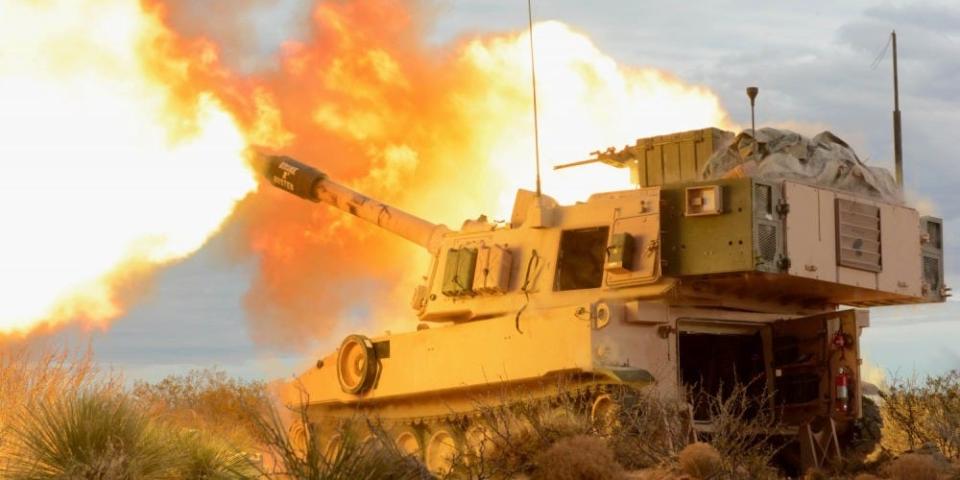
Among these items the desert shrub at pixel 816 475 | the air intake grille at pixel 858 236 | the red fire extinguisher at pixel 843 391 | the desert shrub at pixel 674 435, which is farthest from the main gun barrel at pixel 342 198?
the desert shrub at pixel 816 475

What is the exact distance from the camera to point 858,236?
17.6 meters

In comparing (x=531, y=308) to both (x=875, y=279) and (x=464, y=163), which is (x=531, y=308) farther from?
(x=464, y=163)

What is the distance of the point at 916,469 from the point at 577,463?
3.12 m

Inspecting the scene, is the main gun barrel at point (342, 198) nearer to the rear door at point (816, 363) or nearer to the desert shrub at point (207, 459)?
the rear door at point (816, 363)

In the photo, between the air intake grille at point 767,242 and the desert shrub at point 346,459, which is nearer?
the desert shrub at point 346,459

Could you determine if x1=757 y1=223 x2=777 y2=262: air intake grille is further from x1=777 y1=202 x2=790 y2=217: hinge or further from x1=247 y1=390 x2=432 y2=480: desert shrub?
x1=247 y1=390 x2=432 y2=480: desert shrub

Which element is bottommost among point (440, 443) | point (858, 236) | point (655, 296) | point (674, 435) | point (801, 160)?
point (440, 443)

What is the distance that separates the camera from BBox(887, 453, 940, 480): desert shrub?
1318 cm

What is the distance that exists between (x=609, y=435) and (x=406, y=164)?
9811 millimetres

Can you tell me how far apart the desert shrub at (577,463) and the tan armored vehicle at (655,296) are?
285cm

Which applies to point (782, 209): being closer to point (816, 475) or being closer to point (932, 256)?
point (816, 475)

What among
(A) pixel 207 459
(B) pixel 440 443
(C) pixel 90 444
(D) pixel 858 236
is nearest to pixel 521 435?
(A) pixel 207 459

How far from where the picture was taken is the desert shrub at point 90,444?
12453 mm

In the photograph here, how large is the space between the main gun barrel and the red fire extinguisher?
5290 millimetres
